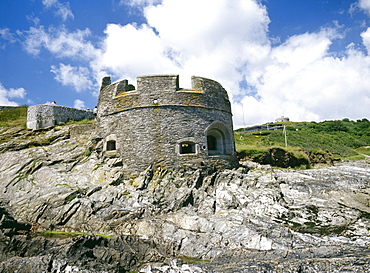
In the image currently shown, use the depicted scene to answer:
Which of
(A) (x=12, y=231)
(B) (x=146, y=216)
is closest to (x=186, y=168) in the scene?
(B) (x=146, y=216)

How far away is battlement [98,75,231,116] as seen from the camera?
1177cm

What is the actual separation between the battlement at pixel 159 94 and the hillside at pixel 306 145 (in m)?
6.83

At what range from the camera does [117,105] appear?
12.3m

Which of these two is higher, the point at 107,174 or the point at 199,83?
the point at 199,83

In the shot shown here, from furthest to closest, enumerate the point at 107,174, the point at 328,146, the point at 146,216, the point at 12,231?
the point at 328,146, the point at 107,174, the point at 146,216, the point at 12,231

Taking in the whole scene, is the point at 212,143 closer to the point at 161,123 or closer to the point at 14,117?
the point at 161,123

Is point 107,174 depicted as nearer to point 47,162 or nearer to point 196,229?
point 47,162

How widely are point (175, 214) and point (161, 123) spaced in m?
4.64

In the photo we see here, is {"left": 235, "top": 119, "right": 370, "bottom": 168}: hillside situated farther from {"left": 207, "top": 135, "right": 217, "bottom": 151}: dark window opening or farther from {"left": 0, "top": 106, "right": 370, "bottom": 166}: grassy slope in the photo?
{"left": 207, "top": 135, "right": 217, "bottom": 151}: dark window opening

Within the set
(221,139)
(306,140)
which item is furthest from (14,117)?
(306,140)

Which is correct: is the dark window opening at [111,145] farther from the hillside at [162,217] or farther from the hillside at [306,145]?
the hillside at [306,145]

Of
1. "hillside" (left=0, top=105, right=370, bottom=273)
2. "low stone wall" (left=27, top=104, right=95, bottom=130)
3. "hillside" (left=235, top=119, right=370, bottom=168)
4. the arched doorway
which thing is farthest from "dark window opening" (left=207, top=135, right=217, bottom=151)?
"low stone wall" (left=27, top=104, right=95, bottom=130)

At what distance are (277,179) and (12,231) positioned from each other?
1240cm

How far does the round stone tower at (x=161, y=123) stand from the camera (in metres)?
11.5
